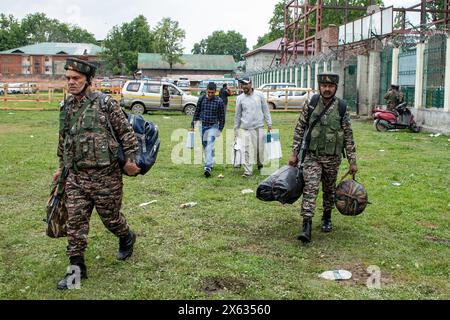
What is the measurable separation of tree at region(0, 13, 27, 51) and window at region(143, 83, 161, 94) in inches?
3327

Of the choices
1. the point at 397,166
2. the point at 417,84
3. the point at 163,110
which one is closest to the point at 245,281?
the point at 397,166

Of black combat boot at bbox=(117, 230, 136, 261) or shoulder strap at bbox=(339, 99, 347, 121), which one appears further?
shoulder strap at bbox=(339, 99, 347, 121)

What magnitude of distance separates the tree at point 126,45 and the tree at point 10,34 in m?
33.5

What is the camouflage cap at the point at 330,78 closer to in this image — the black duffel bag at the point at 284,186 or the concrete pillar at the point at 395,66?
the black duffel bag at the point at 284,186

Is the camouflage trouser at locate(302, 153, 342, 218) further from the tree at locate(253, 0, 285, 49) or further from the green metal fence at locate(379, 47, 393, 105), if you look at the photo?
the tree at locate(253, 0, 285, 49)

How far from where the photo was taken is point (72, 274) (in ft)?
14.5

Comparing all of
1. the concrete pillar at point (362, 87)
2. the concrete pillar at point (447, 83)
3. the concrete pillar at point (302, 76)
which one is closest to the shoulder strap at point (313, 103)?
the concrete pillar at point (447, 83)

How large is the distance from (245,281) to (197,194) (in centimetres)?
345

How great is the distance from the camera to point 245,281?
4445 millimetres

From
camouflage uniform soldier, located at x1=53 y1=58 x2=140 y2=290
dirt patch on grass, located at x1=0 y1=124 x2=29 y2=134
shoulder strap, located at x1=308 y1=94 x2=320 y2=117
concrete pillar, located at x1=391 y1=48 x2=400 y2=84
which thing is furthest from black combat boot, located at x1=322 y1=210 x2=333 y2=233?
concrete pillar, located at x1=391 y1=48 x2=400 y2=84

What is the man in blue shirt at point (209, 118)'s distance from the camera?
360 inches

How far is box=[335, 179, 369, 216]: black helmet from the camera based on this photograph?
5.58 metres
